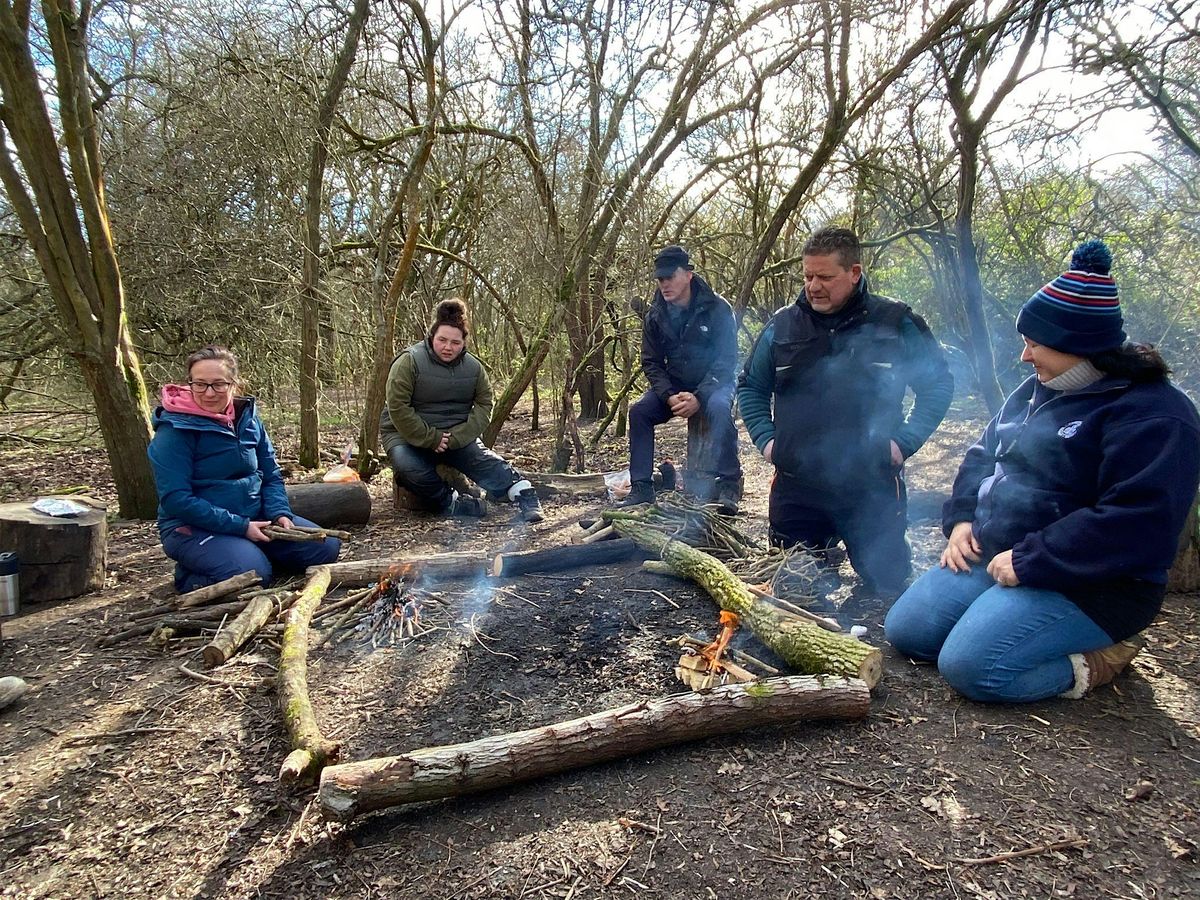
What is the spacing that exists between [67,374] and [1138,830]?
9688 mm

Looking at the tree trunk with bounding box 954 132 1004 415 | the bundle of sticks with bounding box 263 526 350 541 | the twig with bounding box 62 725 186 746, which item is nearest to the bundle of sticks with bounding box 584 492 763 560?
the bundle of sticks with bounding box 263 526 350 541

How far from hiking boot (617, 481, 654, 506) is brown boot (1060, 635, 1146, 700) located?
2944 mm

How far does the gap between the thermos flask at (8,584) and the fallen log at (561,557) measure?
255 cm

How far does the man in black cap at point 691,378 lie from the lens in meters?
4.97

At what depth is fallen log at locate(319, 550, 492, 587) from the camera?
3.81 meters

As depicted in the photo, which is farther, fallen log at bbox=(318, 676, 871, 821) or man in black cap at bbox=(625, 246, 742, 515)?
man in black cap at bbox=(625, 246, 742, 515)

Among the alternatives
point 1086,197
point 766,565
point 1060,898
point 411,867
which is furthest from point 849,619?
point 1086,197

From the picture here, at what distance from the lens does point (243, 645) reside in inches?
123

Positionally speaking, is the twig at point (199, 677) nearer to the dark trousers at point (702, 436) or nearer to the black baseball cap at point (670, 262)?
the dark trousers at point (702, 436)

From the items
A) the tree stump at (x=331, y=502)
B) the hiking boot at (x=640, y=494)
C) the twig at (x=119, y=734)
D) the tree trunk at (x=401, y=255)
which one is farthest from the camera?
the tree trunk at (x=401, y=255)

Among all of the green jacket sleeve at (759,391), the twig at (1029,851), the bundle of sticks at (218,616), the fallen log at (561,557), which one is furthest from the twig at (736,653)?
the bundle of sticks at (218,616)

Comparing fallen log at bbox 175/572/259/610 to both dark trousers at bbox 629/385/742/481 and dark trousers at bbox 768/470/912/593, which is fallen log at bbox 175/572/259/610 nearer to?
dark trousers at bbox 629/385/742/481

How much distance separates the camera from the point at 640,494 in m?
5.11

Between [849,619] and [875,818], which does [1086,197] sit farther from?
[875,818]
